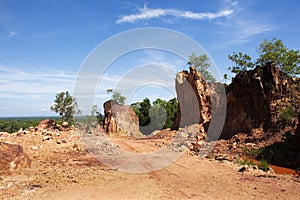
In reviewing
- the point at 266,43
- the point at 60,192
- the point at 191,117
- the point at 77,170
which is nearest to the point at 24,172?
the point at 77,170

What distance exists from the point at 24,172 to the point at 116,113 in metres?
16.3

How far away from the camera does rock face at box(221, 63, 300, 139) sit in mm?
15469

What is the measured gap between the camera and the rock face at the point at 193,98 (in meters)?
18.2

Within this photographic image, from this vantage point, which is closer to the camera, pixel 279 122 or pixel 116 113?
pixel 279 122

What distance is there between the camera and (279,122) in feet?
48.6

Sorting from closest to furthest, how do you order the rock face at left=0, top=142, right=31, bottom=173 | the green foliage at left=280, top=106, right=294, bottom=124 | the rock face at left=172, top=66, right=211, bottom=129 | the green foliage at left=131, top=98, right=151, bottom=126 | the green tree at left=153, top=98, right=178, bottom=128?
the rock face at left=0, top=142, right=31, bottom=173
the green foliage at left=280, top=106, right=294, bottom=124
the rock face at left=172, top=66, right=211, bottom=129
the green tree at left=153, top=98, right=178, bottom=128
the green foliage at left=131, top=98, right=151, bottom=126

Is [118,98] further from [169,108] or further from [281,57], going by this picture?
[281,57]

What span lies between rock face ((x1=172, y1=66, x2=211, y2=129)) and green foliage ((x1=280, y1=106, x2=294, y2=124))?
5113 millimetres

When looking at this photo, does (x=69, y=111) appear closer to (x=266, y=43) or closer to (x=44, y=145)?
(x=44, y=145)

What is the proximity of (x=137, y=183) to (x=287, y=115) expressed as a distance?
36.8ft

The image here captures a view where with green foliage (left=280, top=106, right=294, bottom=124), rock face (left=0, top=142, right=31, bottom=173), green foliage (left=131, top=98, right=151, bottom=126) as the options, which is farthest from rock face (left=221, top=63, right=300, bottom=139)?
green foliage (left=131, top=98, right=151, bottom=126)

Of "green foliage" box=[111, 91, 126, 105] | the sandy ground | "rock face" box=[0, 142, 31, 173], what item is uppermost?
"green foliage" box=[111, 91, 126, 105]

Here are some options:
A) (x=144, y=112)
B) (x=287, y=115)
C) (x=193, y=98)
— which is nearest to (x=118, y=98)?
(x=144, y=112)

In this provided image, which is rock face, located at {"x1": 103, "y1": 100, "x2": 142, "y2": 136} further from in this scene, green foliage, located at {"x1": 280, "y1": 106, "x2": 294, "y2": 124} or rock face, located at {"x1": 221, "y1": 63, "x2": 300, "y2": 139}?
green foliage, located at {"x1": 280, "y1": 106, "x2": 294, "y2": 124}
